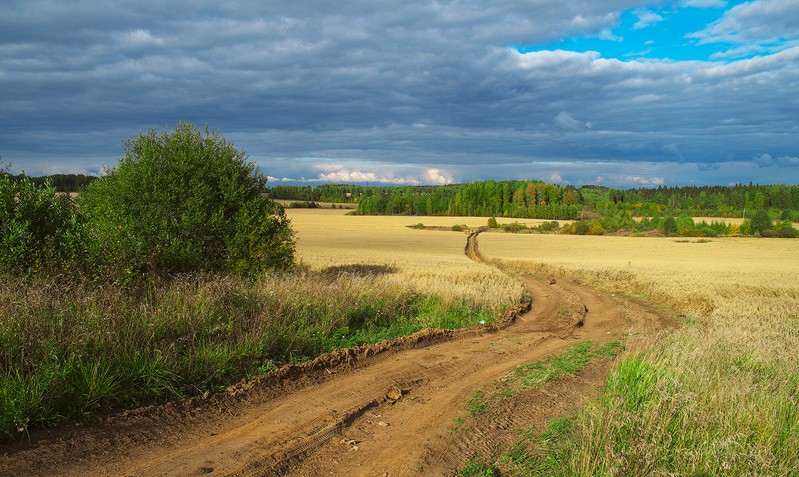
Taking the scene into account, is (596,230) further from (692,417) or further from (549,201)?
(692,417)

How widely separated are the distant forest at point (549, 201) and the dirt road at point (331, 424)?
5404 inches

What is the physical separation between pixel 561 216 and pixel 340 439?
5603 inches

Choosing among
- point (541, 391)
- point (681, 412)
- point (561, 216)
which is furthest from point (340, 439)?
point (561, 216)

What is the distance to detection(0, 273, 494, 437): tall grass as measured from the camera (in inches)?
237

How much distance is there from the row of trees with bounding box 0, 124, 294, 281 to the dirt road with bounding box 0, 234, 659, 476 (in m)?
6.53

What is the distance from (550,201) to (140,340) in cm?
17148

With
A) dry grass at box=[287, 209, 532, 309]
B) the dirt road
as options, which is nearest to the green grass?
the dirt road

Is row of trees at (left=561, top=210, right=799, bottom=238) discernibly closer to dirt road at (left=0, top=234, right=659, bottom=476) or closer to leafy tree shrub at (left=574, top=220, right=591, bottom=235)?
leafy tree shrub at (left=574, top=220, right=591, bottom=235)

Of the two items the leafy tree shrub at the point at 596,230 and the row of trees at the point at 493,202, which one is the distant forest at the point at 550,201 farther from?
the leafy tree shrub at the point at 596,230

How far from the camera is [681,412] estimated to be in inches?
228

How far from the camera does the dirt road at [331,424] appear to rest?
5.10 metres

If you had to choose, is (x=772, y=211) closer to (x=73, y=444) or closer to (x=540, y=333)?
(x=540, y=333)

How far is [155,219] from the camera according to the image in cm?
1609

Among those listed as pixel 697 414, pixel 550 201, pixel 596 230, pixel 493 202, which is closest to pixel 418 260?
pixel 697 414
